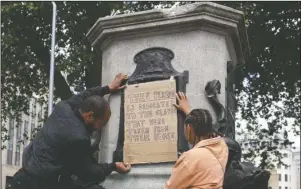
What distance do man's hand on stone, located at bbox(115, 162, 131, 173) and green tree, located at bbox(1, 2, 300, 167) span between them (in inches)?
443

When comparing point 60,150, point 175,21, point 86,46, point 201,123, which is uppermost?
point 86,46

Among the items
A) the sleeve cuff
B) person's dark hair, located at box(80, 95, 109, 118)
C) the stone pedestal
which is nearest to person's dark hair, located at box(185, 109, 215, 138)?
person's dark hair, located at box(80, 95, 109, 118)

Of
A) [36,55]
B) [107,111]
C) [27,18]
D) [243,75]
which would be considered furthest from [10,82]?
[107,111]

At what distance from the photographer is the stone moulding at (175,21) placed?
5.97 m

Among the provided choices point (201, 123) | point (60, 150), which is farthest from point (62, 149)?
point (201, 123)

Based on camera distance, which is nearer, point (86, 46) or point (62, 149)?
point (62, 149)

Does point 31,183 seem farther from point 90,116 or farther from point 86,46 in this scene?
point 86,46

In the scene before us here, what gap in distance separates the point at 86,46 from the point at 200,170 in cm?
1439

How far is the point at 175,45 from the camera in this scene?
6113mm

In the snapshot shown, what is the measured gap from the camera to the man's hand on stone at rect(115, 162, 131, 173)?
18.6 feet

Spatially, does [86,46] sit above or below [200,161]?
above

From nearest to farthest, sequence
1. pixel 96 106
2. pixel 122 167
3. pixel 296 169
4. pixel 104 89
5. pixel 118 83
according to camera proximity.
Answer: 1. pixel 96 106
2. pixel 122 167
3. pixel 104 89
4. pixel 118 83
5. pixel 296 169

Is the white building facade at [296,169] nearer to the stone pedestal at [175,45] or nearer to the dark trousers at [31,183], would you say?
the stone pedestal at [175,45]

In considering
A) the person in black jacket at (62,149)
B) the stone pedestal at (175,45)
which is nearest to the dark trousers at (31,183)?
the person in black jacket at (62,149)
